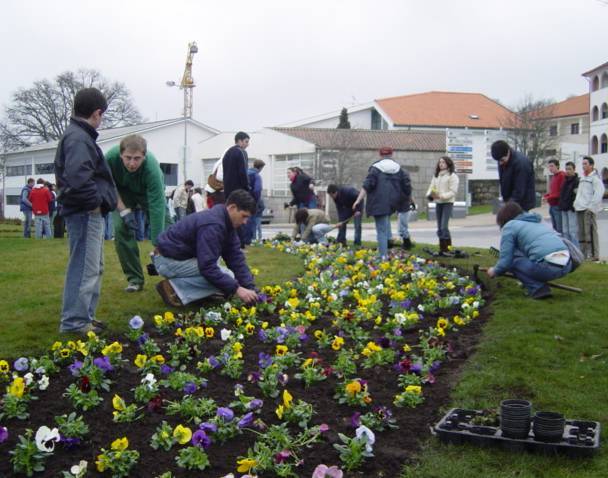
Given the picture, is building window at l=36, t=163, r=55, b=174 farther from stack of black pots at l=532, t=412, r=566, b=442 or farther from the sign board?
stack of black pots at l=532, t=412, r=566, b=442

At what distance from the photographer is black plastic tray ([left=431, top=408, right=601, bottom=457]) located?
3752 mm

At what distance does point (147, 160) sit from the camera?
7.62 metres

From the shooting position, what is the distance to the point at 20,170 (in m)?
74.2

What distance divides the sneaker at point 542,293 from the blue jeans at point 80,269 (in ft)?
15.3

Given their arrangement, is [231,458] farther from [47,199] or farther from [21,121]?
[21,121]

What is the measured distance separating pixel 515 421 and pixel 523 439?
11 cm

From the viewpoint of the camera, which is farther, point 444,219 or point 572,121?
point 572,121

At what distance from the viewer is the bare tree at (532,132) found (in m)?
55.7

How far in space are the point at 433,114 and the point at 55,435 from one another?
6372cm

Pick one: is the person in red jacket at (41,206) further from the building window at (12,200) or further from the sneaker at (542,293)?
the building window at (12,200)

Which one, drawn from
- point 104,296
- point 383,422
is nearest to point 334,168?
point 104,296

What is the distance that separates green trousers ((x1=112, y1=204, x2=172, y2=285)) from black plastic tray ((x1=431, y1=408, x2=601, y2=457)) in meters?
4.66

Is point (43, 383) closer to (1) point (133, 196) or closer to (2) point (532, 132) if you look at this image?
(1) point (133, 196)

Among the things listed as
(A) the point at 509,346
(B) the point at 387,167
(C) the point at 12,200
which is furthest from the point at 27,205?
(C) the point at 12,200
